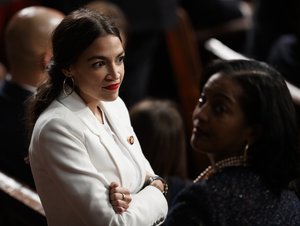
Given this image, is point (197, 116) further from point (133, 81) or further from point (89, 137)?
point (133, 81)

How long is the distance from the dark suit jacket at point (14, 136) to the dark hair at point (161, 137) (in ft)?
1.41

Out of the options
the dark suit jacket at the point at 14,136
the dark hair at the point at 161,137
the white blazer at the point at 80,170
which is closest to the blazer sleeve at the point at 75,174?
the white blazer at the point at 80,170

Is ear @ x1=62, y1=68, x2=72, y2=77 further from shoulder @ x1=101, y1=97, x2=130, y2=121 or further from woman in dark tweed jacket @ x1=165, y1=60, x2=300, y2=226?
woman in dark tweed jacket @ x1=165, y1=60, x2=300, y2=226

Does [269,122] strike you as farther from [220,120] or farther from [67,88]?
[67,88]

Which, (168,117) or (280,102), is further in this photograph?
(168,117)

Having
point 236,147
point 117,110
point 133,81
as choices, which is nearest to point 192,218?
Answer: point 236,147

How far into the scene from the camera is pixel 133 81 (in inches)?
160

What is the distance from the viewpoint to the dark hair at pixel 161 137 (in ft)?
7.88

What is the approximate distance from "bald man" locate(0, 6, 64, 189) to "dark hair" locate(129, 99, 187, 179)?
41cm

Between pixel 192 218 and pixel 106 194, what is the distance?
25 cm

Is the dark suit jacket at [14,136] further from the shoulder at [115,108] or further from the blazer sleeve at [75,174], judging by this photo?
the blazer sleeve at [75,174]

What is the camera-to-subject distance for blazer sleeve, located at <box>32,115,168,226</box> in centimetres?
140

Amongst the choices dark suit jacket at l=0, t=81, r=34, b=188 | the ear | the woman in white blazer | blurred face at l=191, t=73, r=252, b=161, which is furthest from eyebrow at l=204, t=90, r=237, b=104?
dark suit jacket at l=0, t=81, r=34, b=188

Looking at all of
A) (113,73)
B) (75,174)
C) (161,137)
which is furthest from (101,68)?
(161,137)
